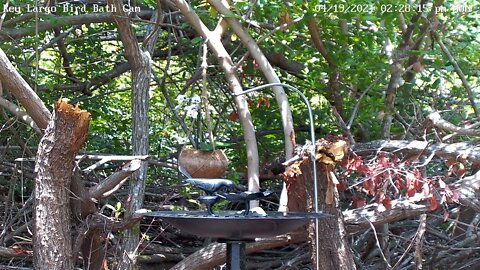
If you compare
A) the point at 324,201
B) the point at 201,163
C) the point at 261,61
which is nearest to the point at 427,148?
the point at 324,201

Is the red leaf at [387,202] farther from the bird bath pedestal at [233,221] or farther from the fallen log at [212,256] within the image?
the bird bath pedestal at [233,221]

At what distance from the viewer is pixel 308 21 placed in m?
4.61

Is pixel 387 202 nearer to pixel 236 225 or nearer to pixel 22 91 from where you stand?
pixel 236 225

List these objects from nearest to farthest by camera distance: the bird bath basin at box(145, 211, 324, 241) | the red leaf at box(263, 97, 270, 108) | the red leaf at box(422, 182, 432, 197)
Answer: the bird bath basin at box(145, 211, 324, 241) < the red leaf at box(422, 182, 432, 197) < the red leaf at box(263, 97, 270, 108)

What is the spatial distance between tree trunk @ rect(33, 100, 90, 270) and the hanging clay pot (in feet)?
1.95

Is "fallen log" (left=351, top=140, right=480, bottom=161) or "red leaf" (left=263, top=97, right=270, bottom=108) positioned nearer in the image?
"fallen log" (left=351, top=140, right=480, bottom=161)

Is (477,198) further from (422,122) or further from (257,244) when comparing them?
(257,244)

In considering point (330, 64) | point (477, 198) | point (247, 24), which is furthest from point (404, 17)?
point (477, 198)

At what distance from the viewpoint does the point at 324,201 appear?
12.1 feet

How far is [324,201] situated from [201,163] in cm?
75

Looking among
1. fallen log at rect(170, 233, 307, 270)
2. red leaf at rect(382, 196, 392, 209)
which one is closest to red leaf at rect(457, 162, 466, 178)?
red leaf at rect(382, 196, 392, 209)

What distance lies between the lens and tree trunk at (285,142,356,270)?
357 centimetres

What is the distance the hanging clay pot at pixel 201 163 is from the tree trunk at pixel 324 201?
0.47 m

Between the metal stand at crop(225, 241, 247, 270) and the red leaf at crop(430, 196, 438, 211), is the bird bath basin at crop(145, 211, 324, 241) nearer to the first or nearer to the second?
the metal stand at crop(225, 241, 247, 270)
